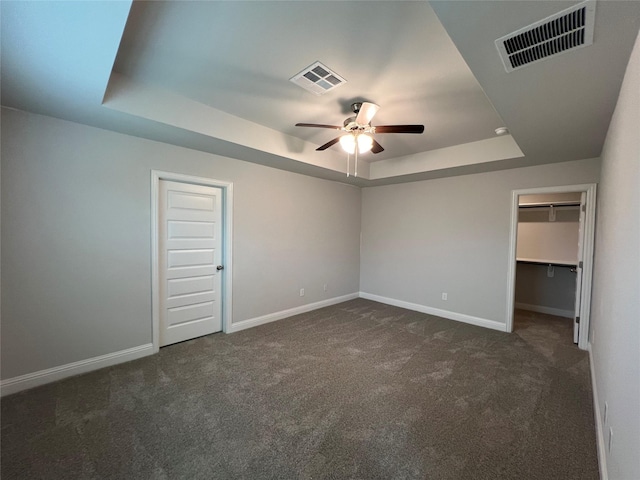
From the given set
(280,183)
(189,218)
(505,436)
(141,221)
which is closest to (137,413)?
(141,221)

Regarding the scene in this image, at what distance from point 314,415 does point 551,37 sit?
2798 mm

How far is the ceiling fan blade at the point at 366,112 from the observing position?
245cm

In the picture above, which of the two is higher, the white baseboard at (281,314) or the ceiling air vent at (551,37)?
the ceiling air vent at (551,37)

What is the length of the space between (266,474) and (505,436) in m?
1.69

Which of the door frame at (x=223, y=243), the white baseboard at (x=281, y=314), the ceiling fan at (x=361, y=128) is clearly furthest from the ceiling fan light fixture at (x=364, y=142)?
the white baseboard at (x=281, y=314)

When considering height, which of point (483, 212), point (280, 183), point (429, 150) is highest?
point (429, 150)

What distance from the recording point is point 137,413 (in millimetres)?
2111

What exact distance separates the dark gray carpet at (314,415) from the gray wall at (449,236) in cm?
112

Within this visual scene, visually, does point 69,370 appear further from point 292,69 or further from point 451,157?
point 451,157

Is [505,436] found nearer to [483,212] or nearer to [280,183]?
[483,212]

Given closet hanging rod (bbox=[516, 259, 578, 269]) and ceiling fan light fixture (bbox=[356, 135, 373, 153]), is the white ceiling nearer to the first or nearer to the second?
ceiling fan light fixture (bbox=[356, 135, 373, 153])

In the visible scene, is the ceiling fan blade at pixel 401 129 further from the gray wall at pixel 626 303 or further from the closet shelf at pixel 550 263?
the closet shelf at pixel 550 263

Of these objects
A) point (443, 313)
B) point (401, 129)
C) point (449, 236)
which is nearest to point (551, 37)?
point (401, 129)

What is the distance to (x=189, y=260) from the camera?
3.48 metres
